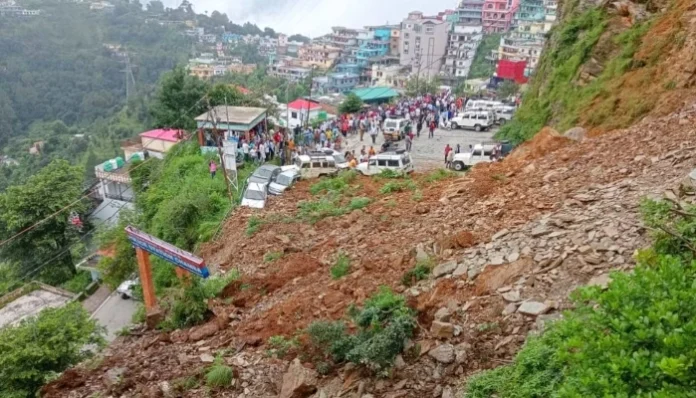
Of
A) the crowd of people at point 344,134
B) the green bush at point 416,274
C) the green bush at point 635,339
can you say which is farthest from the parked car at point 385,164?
the green bush at point 635,339

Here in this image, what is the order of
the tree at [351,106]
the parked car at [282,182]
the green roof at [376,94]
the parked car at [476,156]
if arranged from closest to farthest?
the parked car at [282,182], the parked car at [476,156], the tree at [351,106], the green roof at [376,94]

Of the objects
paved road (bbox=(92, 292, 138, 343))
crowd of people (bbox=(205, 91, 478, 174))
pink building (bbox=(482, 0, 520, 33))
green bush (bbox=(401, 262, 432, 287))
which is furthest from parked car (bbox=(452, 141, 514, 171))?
pink building (bbox=(482, 0, 520, 33))

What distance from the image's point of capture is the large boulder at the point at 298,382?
272 inches

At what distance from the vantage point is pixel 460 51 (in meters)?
77.0

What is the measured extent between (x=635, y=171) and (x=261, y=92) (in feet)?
84.9

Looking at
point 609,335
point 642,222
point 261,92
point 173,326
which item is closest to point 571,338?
point 609,335

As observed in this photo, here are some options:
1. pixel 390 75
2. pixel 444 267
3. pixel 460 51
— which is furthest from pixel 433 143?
pixel 460 51

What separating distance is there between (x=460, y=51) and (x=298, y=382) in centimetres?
7532

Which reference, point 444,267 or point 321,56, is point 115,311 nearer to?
point 444,267

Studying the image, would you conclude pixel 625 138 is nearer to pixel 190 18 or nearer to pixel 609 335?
pixel 609 335

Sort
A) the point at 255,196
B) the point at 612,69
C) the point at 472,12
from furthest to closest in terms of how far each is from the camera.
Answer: the point at 472,12 < the point at 612,69 < the point at 255,196

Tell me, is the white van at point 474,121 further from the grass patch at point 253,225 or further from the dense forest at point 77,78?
the dense forest at point 77,78

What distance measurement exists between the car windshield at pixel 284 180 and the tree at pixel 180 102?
11.6 metres

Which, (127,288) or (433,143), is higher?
(433,143)
